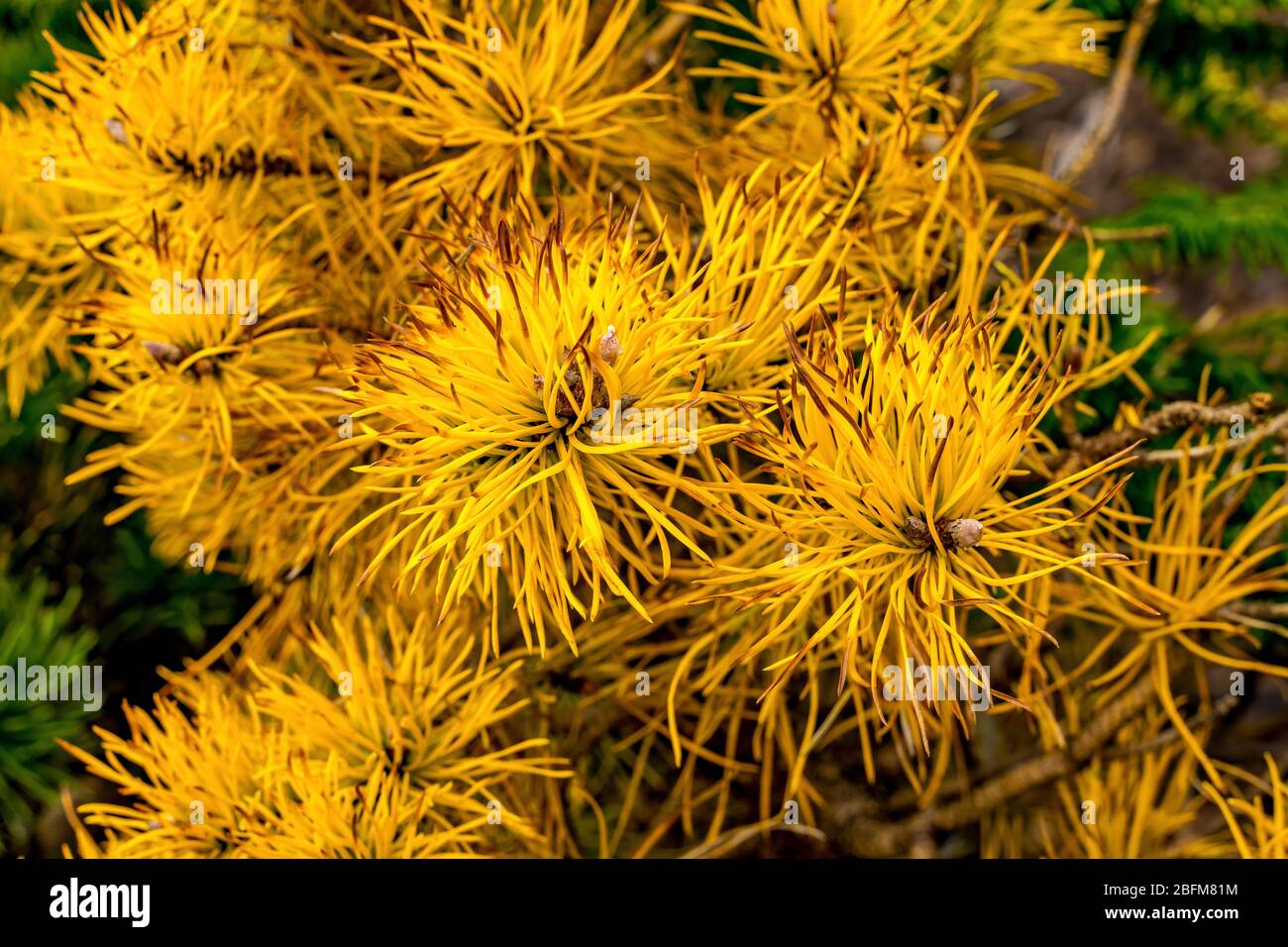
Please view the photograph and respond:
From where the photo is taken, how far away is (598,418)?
0.93 ft

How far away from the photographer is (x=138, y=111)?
40 cm

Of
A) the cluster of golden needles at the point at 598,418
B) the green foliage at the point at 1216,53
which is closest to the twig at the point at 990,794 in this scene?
the cluster of golden needles at the point at 598,418

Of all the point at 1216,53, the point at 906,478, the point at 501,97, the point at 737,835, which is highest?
the point at 1216,53

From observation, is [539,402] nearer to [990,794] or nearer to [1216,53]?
[990,794]

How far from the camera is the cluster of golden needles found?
284 millimetres

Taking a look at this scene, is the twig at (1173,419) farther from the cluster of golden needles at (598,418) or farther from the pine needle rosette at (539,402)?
the pine needle rosette at (539,402)

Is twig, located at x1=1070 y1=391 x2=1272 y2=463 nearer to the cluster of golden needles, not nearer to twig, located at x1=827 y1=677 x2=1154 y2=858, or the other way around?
the cluster of golden needles

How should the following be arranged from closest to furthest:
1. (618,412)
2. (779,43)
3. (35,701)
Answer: (618,412)
(779,43)
(35,701)

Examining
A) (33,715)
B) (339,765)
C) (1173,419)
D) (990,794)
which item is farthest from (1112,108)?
(33,715)

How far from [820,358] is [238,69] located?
28cm

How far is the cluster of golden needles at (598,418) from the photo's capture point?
28 cm

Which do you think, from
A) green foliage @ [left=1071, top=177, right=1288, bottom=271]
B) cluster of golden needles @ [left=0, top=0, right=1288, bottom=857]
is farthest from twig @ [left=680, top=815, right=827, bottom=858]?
green foliage @ [left=1071, top=177, right=1288, bottom=271]

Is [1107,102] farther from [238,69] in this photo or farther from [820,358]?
[238,69]
